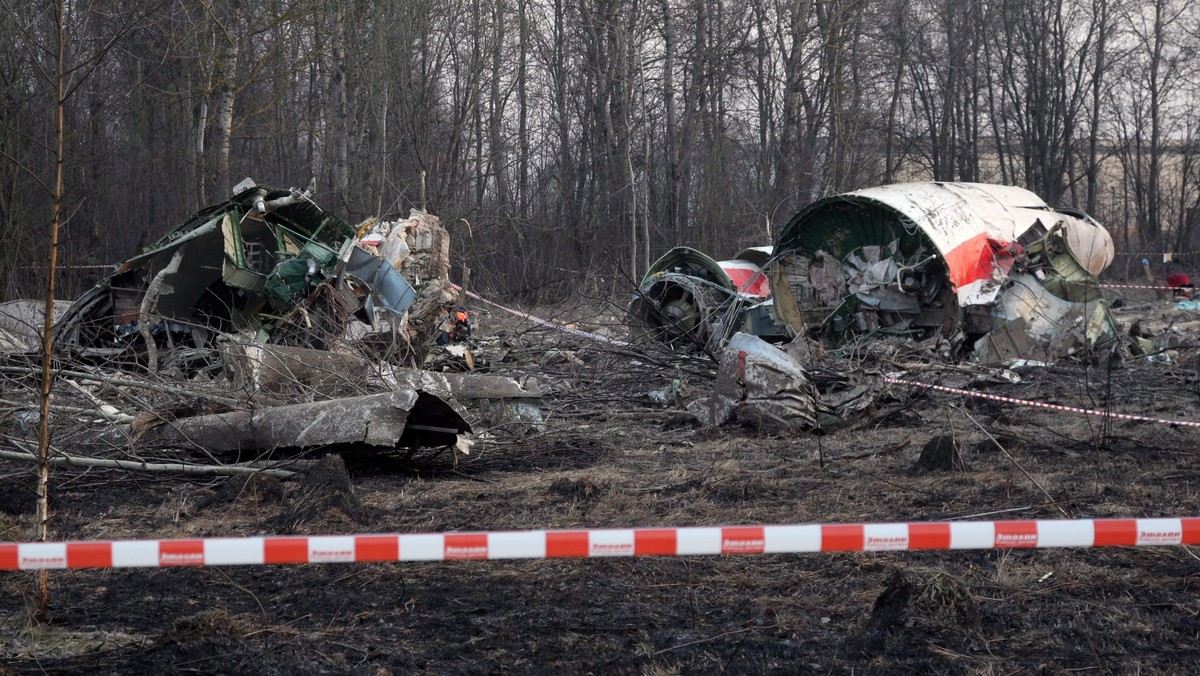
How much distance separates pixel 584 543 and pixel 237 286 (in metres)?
8.46

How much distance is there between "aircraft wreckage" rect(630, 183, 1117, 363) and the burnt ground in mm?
4241

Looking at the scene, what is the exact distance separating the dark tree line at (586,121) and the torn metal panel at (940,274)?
5708 millimetres

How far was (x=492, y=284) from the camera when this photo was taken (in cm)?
2023

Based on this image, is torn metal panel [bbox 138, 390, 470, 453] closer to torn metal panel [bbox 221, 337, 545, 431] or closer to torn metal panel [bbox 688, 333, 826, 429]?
torn metal panel [bbox 221, 337, 545, 431]

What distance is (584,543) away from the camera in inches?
127

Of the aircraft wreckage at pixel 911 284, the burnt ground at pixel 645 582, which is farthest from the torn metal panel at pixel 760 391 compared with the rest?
the aircraft wreckage at pixel 911 284

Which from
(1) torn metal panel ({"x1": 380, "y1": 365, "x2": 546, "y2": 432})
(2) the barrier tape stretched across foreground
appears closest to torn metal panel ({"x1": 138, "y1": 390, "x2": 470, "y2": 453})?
(1) torn metal panel ({"x1": 380, "y1": 365, "x2": 546, "y2": 432})

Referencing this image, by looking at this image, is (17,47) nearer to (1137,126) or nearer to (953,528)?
(953,528)

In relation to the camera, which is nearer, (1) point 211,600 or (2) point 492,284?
(1) point 211,600

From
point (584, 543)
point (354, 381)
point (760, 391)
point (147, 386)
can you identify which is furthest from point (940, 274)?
point (584, 543)

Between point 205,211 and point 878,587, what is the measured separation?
923 centimetres

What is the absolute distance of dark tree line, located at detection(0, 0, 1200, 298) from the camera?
59.9 ft

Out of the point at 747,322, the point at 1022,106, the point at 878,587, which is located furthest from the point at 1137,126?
the point at 878,587

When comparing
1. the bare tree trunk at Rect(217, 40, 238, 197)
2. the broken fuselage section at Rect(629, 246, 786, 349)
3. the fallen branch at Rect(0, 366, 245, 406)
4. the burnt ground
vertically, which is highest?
the bare tree trunk at Rect(217, 40, 238, 197)
